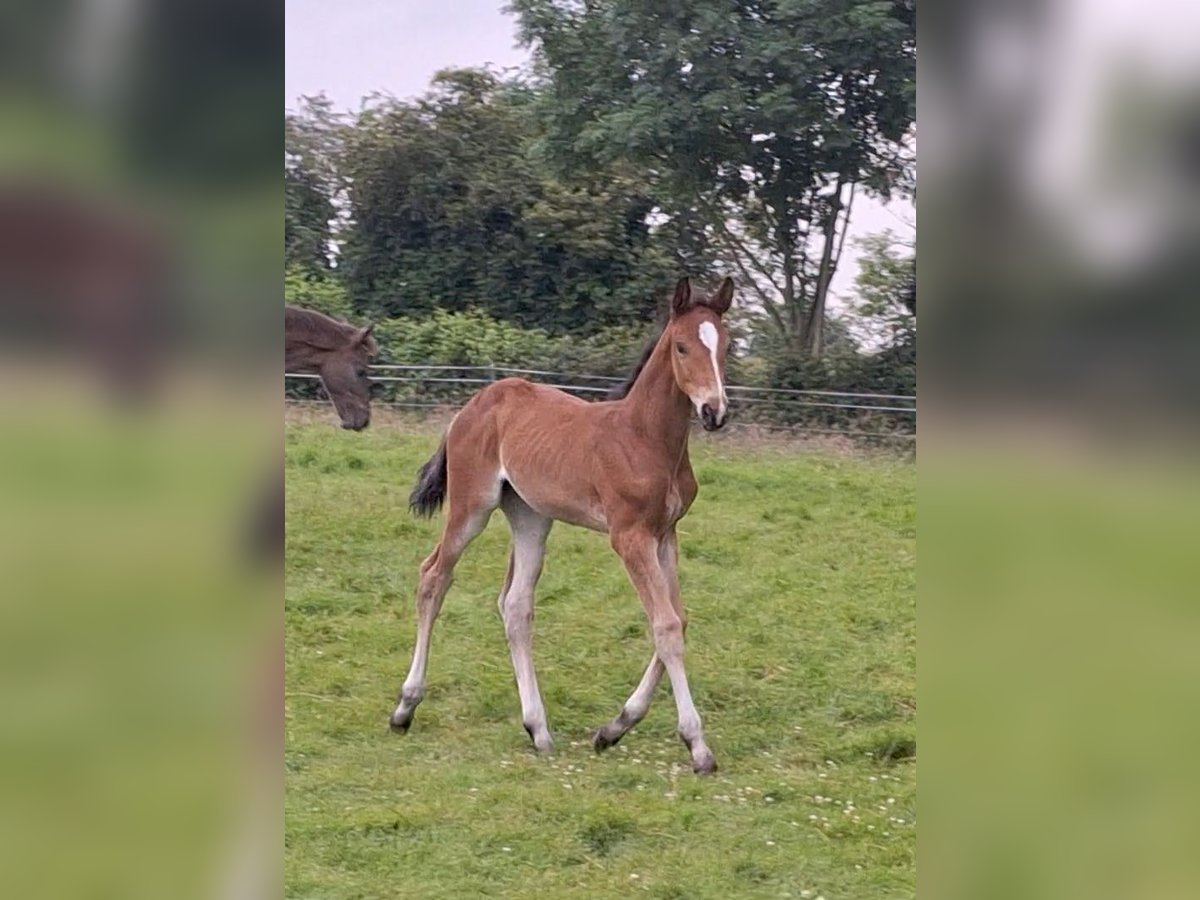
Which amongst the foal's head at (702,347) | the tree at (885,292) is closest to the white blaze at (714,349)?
the foal's head at (702,347)

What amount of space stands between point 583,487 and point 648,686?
0.55m

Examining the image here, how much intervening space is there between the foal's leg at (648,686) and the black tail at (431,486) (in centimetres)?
64

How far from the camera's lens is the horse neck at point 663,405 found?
293 cm

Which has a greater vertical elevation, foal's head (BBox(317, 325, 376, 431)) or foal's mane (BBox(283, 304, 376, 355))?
foal's mane (BBox(283, 304, 376, 355))

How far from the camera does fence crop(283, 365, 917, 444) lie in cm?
320

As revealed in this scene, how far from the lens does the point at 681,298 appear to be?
110 inches

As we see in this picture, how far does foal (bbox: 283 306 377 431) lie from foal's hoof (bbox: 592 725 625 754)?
3.48 ft

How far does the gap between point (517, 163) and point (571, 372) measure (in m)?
0.59

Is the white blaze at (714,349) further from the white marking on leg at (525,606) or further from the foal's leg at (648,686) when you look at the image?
the white marking on leg at (525,606)

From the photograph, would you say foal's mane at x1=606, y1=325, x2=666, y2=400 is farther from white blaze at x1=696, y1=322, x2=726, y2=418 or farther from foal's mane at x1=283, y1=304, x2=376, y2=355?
foal's mane at x1=283, y1=304, x2=376, y2=355

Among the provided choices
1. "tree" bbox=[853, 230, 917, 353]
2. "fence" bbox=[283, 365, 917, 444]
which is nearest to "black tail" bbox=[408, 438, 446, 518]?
"fence" bbox=[283, 365, 917, 444]
